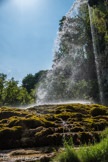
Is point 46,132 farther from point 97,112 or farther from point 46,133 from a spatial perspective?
point 97,112

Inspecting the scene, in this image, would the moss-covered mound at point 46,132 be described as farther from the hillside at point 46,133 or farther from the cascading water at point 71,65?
the cascading water at point 71,65

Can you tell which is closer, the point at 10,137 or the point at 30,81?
Answer: the point at 10,137

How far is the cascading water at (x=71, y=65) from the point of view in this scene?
31000 millimetres

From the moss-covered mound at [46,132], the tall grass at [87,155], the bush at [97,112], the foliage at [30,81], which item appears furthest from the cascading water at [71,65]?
the foliage at [30,81]

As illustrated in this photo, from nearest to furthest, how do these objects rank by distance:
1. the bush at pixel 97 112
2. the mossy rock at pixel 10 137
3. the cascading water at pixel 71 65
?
the mossy rock at pixel 10 137, the bush at pixel 97 112, the cascading water at pixel 71 65

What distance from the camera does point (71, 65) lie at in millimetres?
32969

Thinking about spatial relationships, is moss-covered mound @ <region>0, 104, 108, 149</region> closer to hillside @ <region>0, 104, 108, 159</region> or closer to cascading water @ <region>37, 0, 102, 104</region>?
hillside @ <region>0, 104, 108, 159</region>

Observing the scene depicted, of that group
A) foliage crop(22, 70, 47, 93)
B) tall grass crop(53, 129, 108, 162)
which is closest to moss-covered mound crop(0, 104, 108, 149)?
tall grass crop(53, 129, 108, 162)

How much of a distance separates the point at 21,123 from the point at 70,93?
2478cm

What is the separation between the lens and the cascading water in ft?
102

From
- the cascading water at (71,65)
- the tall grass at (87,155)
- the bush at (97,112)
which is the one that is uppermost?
the cascading water at (71,65)

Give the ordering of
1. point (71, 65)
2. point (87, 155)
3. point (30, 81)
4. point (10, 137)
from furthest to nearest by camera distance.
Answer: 1. point (30, 81)
2. point (71, 65)
3. point (10, 137)
4. point (87, 155)

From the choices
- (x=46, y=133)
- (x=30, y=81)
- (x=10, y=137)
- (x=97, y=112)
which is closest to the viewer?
(x=10, y=137)

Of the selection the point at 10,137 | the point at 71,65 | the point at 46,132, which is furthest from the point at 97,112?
the point at 71,65
